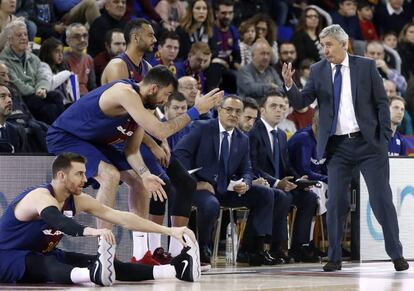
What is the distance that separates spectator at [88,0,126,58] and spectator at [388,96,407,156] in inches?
140

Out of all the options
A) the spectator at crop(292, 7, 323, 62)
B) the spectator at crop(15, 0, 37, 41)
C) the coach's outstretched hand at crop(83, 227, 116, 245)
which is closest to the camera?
the coach's outstretched hand at crop(83, 227, 116, 245)

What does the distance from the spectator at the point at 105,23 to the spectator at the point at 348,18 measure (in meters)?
4.46

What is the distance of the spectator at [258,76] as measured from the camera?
13.3 meters

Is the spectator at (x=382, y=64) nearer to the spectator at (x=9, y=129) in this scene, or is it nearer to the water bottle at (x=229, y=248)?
the water bottle at (x=229, y=248)

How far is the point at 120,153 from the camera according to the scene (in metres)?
8.80

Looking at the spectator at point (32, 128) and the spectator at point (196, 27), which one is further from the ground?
the spectator at point (196, 27)

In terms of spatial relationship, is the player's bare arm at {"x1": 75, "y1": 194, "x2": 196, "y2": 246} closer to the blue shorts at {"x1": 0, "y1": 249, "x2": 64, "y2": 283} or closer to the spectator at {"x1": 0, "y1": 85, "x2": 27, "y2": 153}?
the blue shorts at {"x1": 0, "y1": 249, "x2": 64, "y2": 283}

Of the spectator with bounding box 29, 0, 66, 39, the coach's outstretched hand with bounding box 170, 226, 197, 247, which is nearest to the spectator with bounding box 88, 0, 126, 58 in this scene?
the spectator with bounding box 29, 0, 66, 39

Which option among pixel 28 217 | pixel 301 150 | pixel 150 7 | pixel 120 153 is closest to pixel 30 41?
pixel 150 7

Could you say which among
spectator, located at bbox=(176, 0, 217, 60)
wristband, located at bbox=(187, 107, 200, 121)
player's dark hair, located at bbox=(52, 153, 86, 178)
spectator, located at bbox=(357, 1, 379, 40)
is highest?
spectator, located at bbox=(357, 1, 379, 40)

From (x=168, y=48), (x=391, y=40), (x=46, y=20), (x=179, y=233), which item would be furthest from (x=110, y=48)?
(x=391, y=40)

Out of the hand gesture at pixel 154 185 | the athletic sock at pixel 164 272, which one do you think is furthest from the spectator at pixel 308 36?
the athletic sock at pixel 164 272

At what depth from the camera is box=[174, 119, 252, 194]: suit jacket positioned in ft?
35.1

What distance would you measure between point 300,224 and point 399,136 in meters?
2.20
